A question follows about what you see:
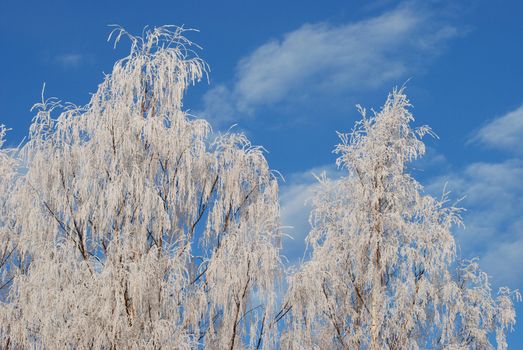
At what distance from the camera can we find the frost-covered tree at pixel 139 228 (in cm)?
897

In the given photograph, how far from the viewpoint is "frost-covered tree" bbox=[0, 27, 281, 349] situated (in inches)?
353

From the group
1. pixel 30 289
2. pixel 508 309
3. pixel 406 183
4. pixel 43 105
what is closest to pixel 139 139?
pixel 43 105

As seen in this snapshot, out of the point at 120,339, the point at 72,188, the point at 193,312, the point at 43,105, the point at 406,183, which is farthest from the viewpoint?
the point at 406,183

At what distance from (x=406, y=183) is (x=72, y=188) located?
5.07 meters

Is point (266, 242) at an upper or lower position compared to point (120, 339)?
upper

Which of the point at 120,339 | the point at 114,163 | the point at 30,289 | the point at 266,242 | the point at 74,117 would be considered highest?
the point at 74,117

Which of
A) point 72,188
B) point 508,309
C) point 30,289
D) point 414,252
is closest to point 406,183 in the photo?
point 414,252

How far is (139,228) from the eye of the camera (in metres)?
9.73

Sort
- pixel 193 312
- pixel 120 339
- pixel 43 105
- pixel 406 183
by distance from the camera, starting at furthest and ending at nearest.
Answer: pixel 406 183 < pixel 43 105 < pixel 193 312 < pixel 120 339

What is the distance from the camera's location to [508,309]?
11.9 meters

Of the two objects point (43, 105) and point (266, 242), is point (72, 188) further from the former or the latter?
point (266, 242)

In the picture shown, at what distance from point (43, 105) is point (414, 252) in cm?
588

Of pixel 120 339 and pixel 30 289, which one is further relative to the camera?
pixel 30 289

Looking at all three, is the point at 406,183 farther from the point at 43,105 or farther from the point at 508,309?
the point at 43,105
